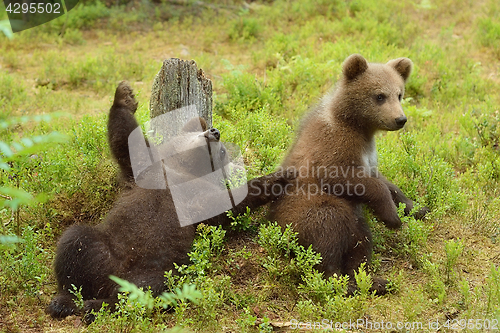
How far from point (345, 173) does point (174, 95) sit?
233 cm

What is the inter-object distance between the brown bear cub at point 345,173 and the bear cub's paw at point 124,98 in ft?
6.21

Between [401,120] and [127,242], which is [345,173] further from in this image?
[127,242]

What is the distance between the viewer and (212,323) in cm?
420

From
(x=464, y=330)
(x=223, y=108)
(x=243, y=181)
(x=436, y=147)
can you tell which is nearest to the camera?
(x=464, y=330)

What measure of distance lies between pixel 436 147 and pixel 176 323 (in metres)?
5.12

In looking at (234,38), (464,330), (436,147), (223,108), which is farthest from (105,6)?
(464,330)

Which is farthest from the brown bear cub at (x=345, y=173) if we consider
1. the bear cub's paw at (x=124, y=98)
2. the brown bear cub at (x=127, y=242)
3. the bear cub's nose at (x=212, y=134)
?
the bear cub's paw at (x=124, y=98)

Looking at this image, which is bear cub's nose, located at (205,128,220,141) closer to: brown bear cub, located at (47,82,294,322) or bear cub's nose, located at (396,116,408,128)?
brown bear cub, located at (47,82,294,322)

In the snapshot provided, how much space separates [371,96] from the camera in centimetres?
520

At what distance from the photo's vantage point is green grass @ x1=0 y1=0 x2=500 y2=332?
4.47m

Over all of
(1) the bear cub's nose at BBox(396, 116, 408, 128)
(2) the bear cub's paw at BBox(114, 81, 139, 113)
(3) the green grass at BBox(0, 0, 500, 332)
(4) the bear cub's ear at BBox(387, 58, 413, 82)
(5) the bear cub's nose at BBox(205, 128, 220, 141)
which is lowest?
(3) the green grass at BBox(0, 0, 500, 332)

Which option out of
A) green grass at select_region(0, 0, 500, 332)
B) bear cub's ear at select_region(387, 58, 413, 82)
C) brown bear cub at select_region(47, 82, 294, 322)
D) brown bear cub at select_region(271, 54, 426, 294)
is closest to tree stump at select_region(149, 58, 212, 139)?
brown bear cub at select_region(47, 82, 294, 322)

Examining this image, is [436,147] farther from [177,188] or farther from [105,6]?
[105,6]

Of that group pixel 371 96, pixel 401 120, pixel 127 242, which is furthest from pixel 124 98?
pixel 401 120
